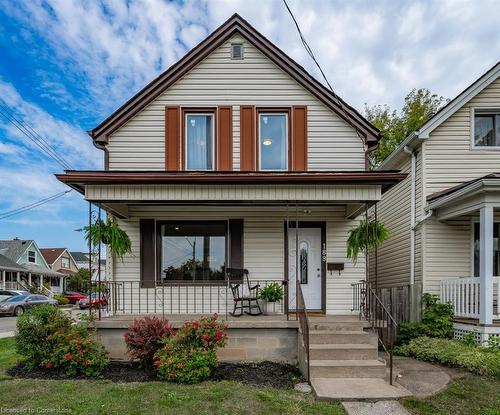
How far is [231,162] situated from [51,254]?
5043 cm

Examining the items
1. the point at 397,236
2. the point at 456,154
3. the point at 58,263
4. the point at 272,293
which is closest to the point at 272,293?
the point at 272,293

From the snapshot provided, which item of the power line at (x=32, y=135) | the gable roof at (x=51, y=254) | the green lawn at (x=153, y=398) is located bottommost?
the gable roof at (x=51, y=254)

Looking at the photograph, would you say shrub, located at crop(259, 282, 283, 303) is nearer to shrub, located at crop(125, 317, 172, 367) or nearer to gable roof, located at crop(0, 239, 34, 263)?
shrub, located at crop(125, 317, 172, 367)

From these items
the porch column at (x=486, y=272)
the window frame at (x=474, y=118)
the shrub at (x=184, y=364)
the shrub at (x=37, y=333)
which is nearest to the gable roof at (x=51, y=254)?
the shrub at (x=37, y=333)

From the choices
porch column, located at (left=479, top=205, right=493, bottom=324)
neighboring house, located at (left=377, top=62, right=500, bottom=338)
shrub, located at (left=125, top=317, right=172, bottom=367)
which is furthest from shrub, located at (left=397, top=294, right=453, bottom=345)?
shrub, located at (left=125, top=317, right=172, bottom=367)

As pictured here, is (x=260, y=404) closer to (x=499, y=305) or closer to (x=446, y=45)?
(x=499, y=305)

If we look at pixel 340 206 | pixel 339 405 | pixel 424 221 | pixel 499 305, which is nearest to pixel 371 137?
pixel 340 206

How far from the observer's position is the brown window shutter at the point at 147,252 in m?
8.84

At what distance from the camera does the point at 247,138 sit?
9.24m

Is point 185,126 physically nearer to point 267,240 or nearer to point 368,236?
point 267,240

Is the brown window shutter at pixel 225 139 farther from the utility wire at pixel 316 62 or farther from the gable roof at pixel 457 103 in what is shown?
the gable roof at pixel 457 103

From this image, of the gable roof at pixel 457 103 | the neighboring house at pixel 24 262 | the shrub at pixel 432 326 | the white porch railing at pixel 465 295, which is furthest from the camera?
the neighboring house at pixel 24 262

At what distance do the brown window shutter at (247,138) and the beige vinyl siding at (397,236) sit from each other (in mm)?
4608

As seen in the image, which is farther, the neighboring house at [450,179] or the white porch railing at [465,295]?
the neighboring house at [450,179]
